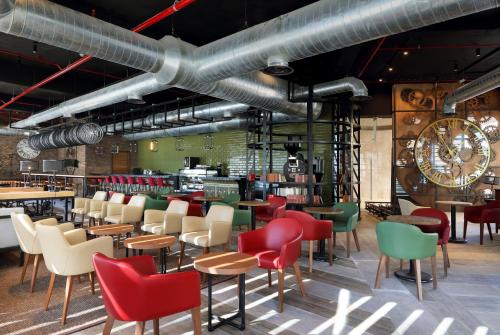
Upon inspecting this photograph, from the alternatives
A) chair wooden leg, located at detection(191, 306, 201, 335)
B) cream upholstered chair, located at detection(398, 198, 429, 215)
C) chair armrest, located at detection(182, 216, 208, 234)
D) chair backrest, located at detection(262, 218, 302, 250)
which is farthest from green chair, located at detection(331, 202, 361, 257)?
chair wooden leg, located at detection(191, 306, 201, 335)

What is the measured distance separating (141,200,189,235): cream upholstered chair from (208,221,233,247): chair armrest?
0.90 meters

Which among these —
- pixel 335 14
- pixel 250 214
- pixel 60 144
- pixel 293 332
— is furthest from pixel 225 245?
pixel 60 144

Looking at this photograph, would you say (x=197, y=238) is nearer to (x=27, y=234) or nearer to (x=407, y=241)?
(x=27, y=234)

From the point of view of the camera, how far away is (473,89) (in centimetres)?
733

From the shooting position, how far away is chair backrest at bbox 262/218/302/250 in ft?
12.1

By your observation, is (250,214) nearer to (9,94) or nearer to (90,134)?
(90,134)

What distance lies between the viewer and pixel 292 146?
331 inches

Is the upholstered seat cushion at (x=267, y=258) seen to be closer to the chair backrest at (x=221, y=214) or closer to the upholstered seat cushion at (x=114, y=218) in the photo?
the chair backrest at (x=221, y=214)

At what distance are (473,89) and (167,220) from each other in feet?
23.4

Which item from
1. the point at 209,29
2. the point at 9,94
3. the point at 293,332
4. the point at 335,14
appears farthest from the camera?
the point at 9,94

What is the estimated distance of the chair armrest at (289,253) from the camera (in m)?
3.30

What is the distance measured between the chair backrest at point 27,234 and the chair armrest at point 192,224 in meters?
1.76

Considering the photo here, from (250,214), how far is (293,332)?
3264 millimetres

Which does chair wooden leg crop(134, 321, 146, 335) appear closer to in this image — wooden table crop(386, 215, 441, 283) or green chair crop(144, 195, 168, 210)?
wooden table crop(386, 215, 441, 283)
